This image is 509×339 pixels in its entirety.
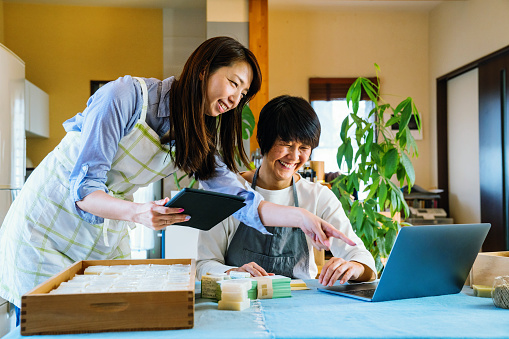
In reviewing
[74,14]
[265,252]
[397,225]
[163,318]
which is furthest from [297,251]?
[74,14]

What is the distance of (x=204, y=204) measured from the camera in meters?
1.17

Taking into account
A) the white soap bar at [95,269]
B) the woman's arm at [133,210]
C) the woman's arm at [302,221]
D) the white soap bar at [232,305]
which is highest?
the woman's arm at [133,210]

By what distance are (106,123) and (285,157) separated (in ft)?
2.51

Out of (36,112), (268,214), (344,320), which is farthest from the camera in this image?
(36,112)

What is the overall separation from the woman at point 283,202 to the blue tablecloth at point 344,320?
507 millimetres

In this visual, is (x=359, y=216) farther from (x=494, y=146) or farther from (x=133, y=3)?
(x=133, y=3)

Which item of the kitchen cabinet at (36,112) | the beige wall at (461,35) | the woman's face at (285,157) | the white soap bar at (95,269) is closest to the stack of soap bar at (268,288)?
the white soap bar at (95,269)

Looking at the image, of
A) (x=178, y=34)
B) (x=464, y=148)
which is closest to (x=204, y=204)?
(x=464, y=148)

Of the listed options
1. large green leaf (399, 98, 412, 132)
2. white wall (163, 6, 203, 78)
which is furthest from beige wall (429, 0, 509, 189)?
white wall (163, 6, 203, 78)

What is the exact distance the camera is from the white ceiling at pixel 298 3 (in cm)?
544

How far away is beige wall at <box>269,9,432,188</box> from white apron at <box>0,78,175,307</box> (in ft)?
14.7

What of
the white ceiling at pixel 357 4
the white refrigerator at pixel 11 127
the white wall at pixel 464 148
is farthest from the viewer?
the white ceiling at pixel 357 4

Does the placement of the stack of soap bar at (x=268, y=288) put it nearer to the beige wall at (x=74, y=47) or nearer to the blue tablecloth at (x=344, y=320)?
the blue tablecloth at (x=344, y=320)

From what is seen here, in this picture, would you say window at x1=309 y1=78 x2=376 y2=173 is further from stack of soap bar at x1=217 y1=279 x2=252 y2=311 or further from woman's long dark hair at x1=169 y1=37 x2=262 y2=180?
stack of soap bar at x1=217 y1=279 x2=252 y2=311
